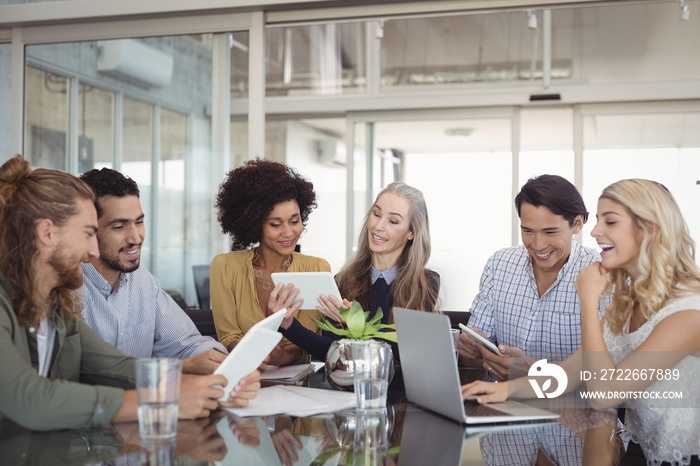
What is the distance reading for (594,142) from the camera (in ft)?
22.1

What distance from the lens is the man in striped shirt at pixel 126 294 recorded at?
247 cm

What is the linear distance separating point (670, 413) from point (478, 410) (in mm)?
424

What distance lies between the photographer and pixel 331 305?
2.42 metres

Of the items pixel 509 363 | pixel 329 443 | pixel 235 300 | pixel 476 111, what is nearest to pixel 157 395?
pixel 329 443

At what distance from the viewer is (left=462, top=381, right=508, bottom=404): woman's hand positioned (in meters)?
1.87

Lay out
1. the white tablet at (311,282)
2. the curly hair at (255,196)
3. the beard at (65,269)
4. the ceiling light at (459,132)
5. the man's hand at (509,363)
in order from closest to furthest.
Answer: the beard at (65,269), the man's hand at (509,363), the white tablet at (311,282), the curly hair at (255,196), the ceiling light at (459,132)

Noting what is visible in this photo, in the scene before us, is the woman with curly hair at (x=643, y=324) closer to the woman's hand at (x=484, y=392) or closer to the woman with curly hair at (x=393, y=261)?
the woman's hand at (x=484, y=392)

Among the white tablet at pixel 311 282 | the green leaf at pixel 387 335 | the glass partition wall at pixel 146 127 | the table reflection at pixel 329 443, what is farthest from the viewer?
the glass partition wall at pixel 146 127

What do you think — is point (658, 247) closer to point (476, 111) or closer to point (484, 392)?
point (484, 392)

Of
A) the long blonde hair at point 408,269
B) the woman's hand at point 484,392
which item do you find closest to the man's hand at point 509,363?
the woman's hand at point 484,392

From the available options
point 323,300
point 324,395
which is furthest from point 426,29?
point 324,395

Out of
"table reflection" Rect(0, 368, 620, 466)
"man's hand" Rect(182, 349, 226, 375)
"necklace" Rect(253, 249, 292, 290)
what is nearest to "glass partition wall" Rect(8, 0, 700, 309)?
"necklace" Rect(253, 249, 292, 290)

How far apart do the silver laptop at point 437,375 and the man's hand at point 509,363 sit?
0.93 feet

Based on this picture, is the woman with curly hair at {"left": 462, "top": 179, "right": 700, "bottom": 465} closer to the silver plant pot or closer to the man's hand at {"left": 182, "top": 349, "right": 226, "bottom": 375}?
the silver plant pot
